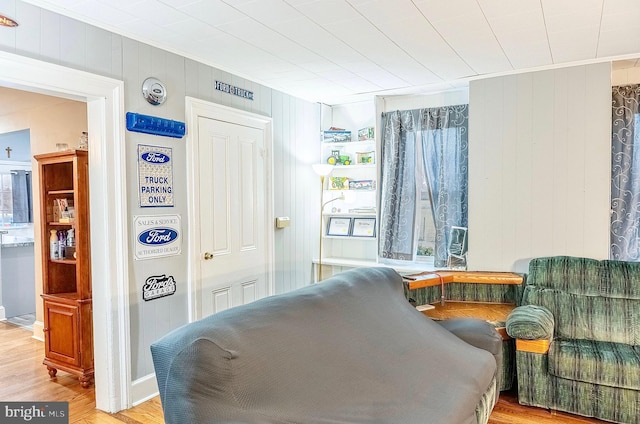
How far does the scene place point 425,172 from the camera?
4.25 m

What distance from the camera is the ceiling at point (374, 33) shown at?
2.39m

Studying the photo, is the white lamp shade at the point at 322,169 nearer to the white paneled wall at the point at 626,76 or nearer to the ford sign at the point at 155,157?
the ford sign at the point at 155,157

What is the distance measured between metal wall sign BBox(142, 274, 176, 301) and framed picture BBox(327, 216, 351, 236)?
2082 millimetres

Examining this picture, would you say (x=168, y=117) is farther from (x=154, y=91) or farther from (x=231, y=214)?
(x=231, y=214)

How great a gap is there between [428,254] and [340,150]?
1.50 m

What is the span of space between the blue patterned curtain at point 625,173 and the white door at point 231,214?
2.99 m

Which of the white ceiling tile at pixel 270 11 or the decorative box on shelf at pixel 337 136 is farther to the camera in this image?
the decorative box on shelf at pixel 337 136

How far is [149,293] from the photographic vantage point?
2961 mm

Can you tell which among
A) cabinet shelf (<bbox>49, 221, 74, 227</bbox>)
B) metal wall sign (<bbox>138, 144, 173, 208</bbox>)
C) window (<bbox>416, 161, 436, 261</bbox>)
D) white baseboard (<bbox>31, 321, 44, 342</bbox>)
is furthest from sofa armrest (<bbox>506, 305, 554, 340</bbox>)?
white baseboard (<bbox>31, 321, 44, 342</bbox>)

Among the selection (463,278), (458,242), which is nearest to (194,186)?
(463,278)

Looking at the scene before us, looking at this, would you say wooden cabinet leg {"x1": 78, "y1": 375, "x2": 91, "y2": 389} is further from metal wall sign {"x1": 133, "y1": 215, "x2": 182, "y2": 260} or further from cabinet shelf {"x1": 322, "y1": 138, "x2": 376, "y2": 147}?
cabinet shelf {"x1": 322, "y1": 138, "x2": 376, "y2": 147}

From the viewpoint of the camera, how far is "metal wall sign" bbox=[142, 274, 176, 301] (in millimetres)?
2947

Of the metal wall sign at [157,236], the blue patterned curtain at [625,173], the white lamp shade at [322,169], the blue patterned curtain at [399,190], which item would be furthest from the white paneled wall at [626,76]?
the metal wall sign at [157,236]

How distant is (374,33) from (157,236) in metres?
2.02
